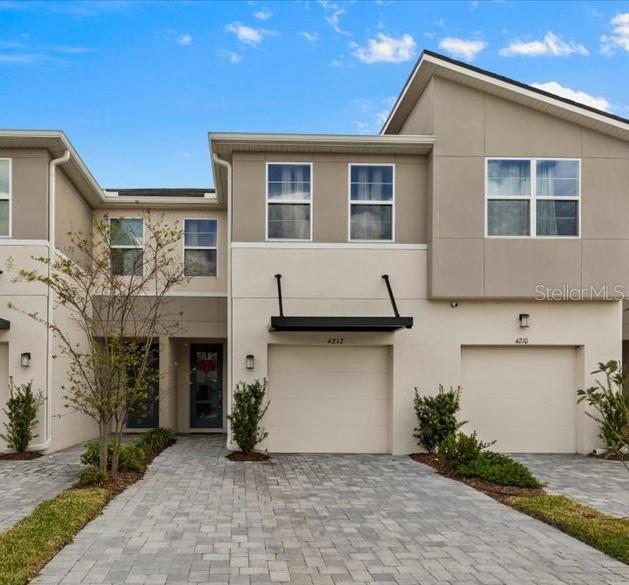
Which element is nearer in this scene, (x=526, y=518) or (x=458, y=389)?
(x=526, y=518)

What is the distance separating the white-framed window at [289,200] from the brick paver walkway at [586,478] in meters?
5.99

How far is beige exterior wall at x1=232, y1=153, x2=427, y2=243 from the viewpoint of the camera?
12.1 m

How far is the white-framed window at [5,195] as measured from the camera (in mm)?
11828

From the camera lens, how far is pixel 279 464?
10.9 m

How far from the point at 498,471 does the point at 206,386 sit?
901cm

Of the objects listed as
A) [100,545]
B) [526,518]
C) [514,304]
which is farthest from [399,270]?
[100,545]

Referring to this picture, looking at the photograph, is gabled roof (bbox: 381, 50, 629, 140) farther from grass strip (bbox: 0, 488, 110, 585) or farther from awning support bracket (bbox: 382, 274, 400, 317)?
grass strip (bbox: 0, 488, 110, 585)

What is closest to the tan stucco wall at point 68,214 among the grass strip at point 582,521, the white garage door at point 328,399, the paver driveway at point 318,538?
the white garage door at point 328,399

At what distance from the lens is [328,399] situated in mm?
12266

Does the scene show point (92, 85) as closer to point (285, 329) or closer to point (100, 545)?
point (285, 329)

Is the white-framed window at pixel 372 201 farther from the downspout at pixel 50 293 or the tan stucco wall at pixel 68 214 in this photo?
the downspout at pixel 50 293

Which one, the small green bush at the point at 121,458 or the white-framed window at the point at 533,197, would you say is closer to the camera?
the small green bush at the point at 121,458

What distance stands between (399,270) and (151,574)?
26.3ft

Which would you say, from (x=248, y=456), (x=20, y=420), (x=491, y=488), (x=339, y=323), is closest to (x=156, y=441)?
(x=248, y=456)
